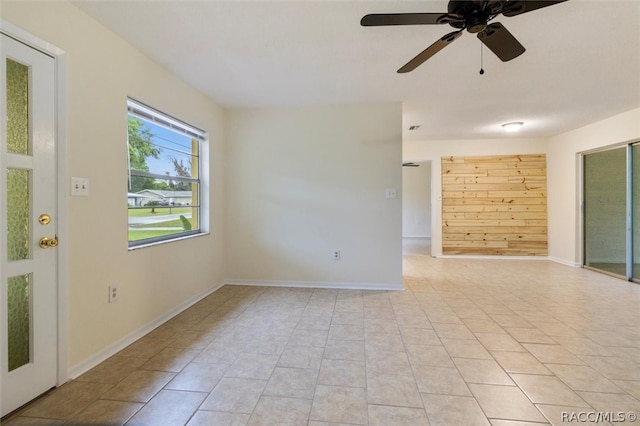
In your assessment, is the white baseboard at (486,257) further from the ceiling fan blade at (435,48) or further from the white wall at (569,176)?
the ceiling fan blade at (435,48)

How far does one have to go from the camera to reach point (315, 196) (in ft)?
12.6

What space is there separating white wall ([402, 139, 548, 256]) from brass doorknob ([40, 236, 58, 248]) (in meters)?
5.57

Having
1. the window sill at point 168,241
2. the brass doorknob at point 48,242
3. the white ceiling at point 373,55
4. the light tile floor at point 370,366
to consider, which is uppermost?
the white ceiling at point 373,55

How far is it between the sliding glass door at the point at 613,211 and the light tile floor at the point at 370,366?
4.00 ft

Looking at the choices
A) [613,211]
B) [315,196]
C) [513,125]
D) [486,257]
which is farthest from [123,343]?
[613,211]

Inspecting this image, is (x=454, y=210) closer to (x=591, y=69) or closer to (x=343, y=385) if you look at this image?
(x=591, y=69)

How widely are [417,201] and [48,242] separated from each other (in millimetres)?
8819

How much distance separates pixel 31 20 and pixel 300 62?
5.69 ft

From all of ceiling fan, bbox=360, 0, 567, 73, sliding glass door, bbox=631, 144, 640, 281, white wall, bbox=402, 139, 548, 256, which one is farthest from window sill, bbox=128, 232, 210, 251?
sliding glass door, bbox=631, 144, 640, 281

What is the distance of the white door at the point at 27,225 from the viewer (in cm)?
150

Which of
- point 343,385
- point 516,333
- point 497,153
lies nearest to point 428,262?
point 497,153

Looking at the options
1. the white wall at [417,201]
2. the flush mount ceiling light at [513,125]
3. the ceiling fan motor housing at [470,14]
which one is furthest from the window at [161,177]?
the white wall at [417,201]

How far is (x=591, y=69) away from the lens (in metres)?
2.75

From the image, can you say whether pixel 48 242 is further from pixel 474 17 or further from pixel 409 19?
pixel 474 17
